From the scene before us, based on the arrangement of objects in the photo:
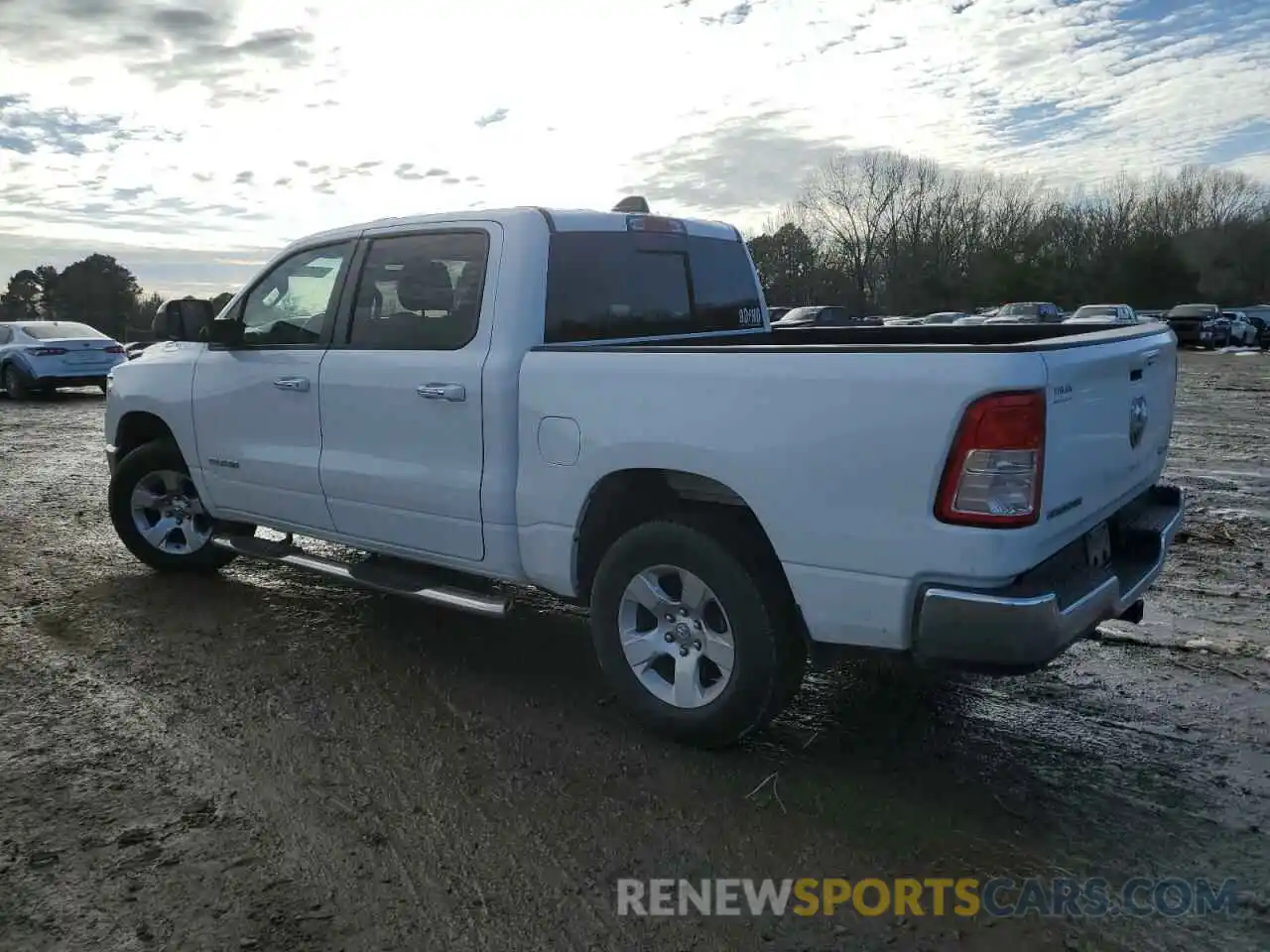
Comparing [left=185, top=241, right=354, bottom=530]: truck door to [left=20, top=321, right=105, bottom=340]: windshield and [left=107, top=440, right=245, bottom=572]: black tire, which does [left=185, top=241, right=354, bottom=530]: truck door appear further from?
[left=20, top=321, right=105, bottom=340]: windshield

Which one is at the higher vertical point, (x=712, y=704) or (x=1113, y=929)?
(x=712, y=704)

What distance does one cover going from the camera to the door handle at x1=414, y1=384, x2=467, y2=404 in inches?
166

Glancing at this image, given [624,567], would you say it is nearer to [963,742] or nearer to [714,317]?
[963,742]

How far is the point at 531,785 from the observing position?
354 centimetres

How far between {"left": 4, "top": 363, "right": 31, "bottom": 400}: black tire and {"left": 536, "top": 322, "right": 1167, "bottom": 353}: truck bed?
61.2 ft

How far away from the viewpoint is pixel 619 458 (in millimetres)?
3732

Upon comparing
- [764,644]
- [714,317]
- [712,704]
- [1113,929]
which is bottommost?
[1113,929]

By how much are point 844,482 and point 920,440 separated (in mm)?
296

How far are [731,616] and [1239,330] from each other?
4301cm

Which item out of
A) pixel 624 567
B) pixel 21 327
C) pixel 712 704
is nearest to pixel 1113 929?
pixel 712 704

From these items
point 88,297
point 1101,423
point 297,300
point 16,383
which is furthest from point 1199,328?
point 88,297

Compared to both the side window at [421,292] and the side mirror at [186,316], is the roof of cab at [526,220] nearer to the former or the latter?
the side window at [421,292]

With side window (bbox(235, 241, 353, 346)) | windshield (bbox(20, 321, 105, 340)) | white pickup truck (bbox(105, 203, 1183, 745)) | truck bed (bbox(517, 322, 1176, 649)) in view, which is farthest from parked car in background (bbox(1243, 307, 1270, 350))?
side window (bbox(235, 241, 353, 346))

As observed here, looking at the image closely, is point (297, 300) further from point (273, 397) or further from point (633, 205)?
point (633, 205)
